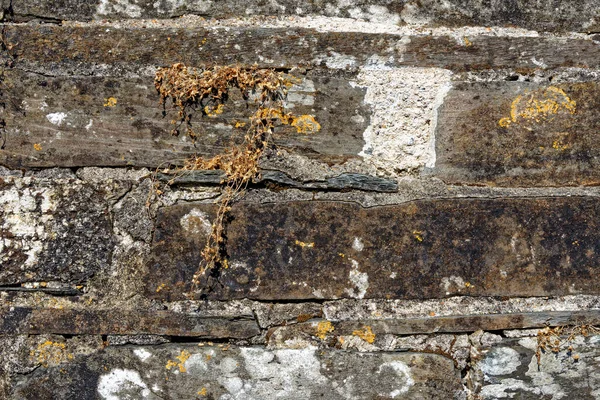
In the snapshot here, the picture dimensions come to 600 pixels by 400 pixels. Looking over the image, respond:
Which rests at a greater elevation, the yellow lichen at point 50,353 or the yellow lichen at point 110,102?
the yellow lichen at point 110,102

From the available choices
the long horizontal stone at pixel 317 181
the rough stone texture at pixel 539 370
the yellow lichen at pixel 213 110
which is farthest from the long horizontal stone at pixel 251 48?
the rough stone texture at pixel 539 370

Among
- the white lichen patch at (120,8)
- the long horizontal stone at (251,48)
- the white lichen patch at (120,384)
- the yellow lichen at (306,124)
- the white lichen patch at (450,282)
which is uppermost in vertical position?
the white lichen patch at (120,8)

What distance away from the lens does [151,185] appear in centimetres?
139

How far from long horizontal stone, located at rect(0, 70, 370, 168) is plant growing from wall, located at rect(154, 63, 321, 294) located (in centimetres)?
2

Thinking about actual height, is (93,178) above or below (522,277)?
above

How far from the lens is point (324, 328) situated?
138 centimetres

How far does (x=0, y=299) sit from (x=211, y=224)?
55cm

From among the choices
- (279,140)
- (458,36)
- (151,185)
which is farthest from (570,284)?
(151,185)

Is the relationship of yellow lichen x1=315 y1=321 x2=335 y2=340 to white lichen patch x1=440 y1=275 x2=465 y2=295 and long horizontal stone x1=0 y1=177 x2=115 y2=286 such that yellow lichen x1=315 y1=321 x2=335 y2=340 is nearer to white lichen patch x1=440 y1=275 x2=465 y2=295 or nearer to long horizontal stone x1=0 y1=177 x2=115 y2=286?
white lichen patch x1=440 y1=275 x2=465 y2=295

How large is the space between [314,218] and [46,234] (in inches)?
25.9

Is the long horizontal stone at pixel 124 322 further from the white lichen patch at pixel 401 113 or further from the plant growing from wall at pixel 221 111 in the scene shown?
the white lichen patch at pixel 401 113

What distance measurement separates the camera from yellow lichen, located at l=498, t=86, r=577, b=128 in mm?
1379

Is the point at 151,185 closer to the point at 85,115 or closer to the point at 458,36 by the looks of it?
the point at 85,115

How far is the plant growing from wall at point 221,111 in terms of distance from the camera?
135 cm
